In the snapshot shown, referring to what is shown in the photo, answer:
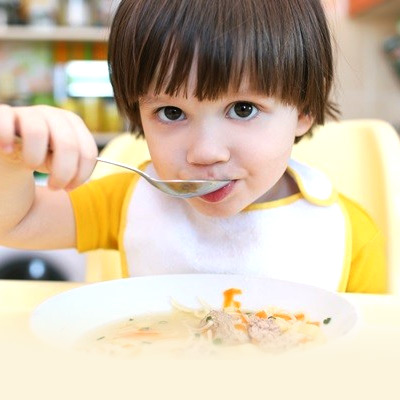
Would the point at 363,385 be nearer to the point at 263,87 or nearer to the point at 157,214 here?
the point at 263,87

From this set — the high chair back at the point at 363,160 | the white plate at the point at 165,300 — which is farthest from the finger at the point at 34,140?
the high chair back at the point at 363,160

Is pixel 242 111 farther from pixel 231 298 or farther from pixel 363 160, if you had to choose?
pixel 363 160

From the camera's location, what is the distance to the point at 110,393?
0.98ft

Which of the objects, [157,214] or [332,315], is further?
[157,214]

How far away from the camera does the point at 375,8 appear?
2.60 meters

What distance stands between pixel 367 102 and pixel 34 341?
2.85 m

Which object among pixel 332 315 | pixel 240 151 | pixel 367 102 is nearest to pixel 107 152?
pixel 240 151

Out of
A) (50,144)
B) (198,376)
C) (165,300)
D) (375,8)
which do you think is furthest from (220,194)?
(375,8)

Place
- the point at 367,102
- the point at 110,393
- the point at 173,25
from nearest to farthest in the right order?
the point at 110,393 < the point at 173,25 < the point at 367,102

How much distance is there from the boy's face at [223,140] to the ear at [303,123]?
0.05 m

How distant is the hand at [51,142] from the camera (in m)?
0.50

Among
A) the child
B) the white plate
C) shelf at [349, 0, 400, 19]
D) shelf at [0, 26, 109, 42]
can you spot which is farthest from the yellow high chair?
shelf at [0, 26, 109, 42]

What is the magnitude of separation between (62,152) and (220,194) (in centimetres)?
26

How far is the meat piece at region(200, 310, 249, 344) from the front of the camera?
0.52m
